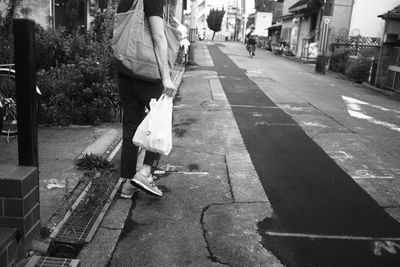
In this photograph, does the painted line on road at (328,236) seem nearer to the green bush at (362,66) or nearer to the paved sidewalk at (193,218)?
the paved sidewalk at (193,218)

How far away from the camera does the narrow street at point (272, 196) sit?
349 cm

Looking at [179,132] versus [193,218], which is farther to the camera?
[179,132]

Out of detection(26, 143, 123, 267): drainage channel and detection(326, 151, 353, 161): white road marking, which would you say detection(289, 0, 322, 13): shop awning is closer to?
detection(326, 151, 353, 161): white road marking

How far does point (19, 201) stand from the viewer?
2.91 m

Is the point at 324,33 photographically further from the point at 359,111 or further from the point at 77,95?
the point at 77,95

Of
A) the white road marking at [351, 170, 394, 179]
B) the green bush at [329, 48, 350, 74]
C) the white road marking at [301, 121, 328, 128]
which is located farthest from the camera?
the green bush at [329, 48, 350, 74]

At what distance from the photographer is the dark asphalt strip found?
3516 mm

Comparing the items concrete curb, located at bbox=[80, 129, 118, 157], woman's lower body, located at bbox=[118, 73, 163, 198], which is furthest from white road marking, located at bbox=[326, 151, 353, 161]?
concrete curb, located at bbox=[80, 129, 118, 157]

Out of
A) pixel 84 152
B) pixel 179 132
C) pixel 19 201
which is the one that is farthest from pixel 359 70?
pixel 19 201

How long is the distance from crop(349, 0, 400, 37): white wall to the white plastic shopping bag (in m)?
28.0

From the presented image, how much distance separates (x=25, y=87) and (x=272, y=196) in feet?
8.77

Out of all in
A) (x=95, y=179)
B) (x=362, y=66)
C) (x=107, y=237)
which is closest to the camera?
(x=107, y=237)

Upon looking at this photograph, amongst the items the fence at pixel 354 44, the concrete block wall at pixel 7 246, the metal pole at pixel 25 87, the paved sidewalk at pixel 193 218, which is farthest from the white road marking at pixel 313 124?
the fence at pixel 354 44

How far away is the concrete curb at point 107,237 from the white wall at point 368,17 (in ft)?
92.5
